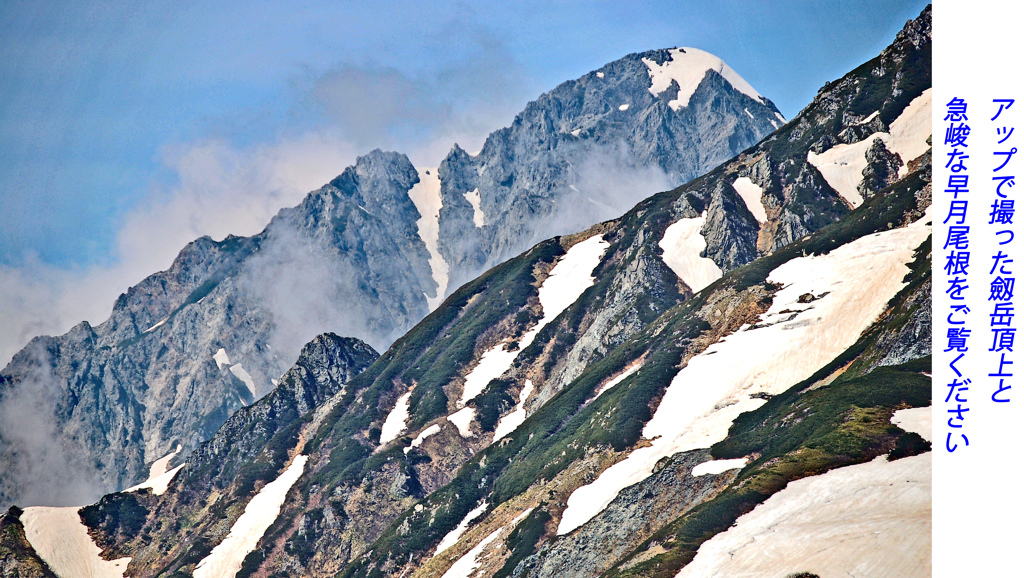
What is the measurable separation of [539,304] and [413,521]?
8185cm

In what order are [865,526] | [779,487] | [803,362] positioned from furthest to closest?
1. [803,362]
2. [779,487]
3. [865,526]

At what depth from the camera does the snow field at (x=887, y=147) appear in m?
170

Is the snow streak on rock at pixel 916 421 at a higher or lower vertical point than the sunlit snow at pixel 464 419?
lower

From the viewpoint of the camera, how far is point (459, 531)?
116000mm

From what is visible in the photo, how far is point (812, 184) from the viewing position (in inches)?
6781

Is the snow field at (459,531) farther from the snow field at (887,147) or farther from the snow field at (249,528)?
the snow field at (887,147)

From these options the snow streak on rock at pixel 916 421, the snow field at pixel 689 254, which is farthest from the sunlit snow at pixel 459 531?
the snow field at pixel 689 254

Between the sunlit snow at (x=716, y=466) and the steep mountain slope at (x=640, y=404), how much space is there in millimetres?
325

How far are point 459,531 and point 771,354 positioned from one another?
52.8 metres

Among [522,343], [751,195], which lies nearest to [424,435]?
[522,343]

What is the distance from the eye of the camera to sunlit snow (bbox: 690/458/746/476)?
75.5m

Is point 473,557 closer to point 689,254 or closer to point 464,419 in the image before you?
point 464,419
